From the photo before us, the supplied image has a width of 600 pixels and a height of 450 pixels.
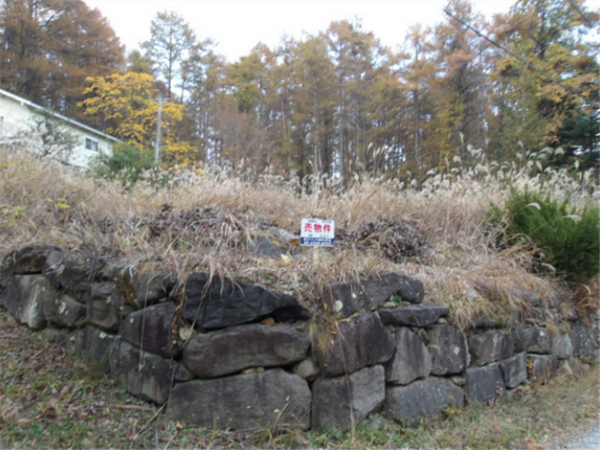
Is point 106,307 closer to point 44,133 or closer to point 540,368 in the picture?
point 540,368

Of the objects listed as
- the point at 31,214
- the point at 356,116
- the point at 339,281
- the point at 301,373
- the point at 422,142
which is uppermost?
the point at 356,116

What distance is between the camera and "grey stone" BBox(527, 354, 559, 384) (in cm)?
483

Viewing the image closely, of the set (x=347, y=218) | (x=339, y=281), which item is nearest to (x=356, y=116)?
(x=347, y=218)

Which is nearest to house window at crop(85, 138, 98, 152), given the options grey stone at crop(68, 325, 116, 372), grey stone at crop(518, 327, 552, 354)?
grey stone at crop(68, 325, 116, 372)

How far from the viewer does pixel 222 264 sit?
359 cm

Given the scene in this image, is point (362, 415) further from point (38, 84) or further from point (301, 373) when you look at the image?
point (38, 84)

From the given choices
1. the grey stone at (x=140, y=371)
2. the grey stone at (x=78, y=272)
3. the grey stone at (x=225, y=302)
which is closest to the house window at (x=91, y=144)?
the grey stone at (x=78, y=272)

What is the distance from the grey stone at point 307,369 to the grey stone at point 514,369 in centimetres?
225

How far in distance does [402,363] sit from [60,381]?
2.90 meters

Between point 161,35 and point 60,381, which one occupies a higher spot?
point 161,35

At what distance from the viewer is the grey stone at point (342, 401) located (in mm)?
3377

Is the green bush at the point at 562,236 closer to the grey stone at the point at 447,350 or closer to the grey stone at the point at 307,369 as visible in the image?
the grey stone at the point at 447,350

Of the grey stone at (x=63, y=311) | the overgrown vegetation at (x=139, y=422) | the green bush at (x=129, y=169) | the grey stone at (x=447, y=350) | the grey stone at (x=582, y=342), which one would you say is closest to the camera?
the overgrown vegetation at (x=139, y=422)

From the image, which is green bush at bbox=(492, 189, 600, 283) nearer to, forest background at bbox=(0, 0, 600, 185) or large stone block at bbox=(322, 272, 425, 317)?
large stone block at bbox=(322, 272, 425, 317)
